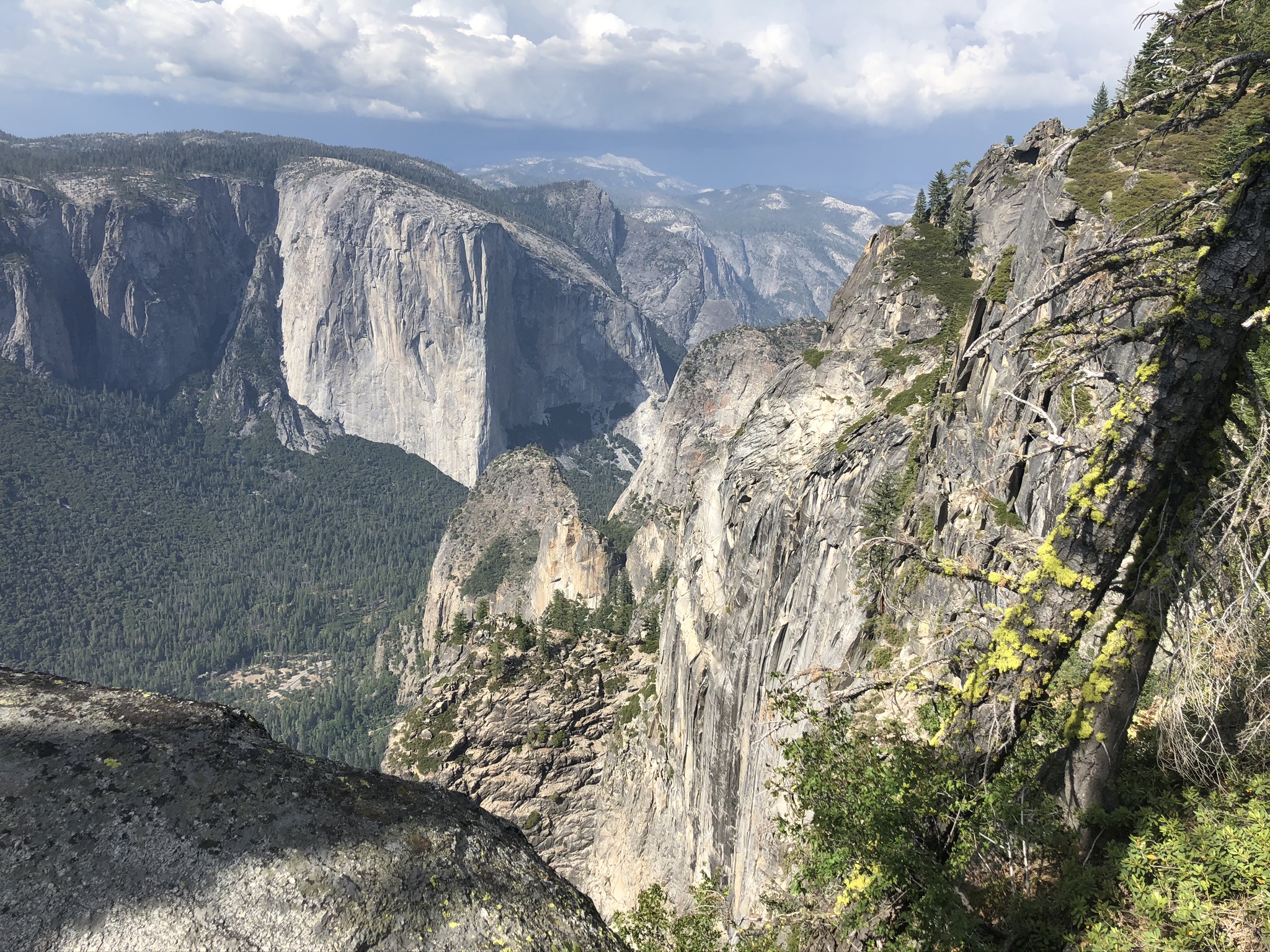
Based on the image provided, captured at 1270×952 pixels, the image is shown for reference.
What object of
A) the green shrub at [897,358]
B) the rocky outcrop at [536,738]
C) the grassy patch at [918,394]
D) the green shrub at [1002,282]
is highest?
the green shrub at [1002,282]

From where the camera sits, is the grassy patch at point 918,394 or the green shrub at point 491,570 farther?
the green shrub at point 491,570

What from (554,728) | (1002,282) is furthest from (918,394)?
(554,728)

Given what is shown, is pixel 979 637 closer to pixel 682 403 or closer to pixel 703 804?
pixel 703 804

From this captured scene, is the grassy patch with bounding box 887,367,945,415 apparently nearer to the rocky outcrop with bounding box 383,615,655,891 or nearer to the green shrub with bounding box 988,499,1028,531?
the green shrub with bounding box 988,499,1028,531

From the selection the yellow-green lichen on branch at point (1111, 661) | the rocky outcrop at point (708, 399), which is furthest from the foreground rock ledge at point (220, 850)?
the rocky outcrop at point (708, 399)

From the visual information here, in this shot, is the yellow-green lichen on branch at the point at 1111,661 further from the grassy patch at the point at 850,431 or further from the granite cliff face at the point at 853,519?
the grassy patch at the point at 850,431

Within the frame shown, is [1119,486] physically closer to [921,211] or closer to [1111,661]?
[1111,661]
